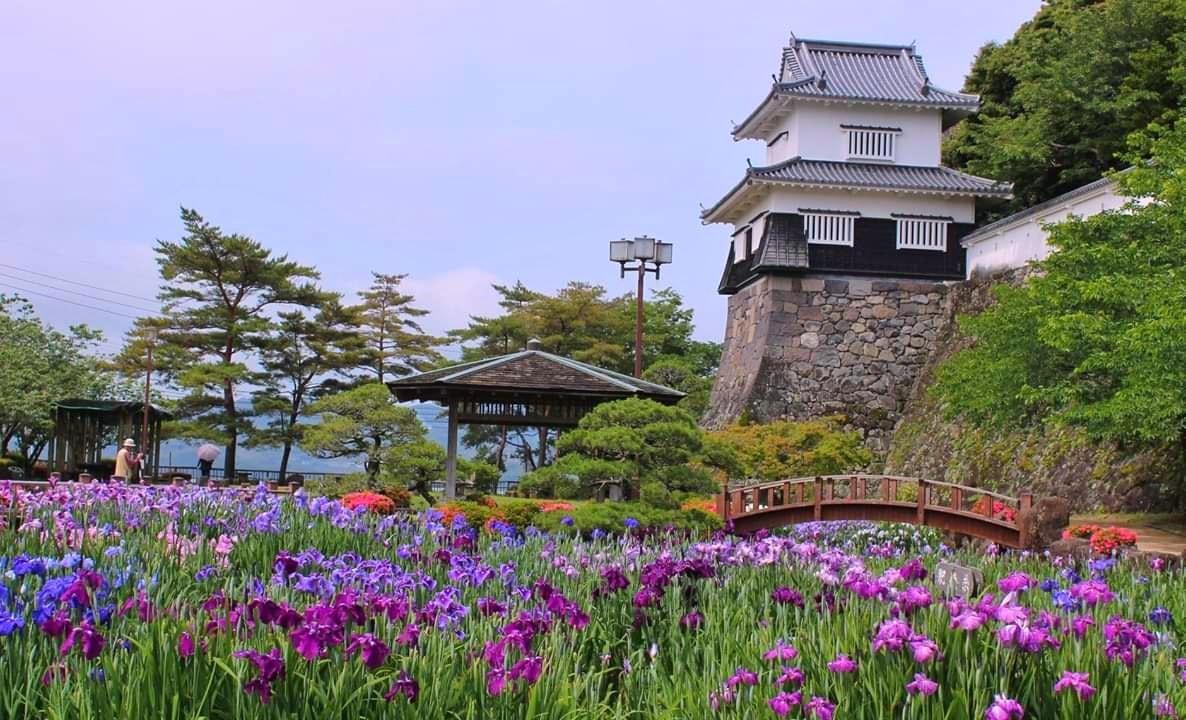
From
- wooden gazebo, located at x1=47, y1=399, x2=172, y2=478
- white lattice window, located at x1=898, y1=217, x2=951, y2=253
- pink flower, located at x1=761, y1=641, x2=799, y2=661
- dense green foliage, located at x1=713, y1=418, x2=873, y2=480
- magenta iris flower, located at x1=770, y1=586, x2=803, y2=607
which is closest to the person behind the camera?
pink flower, located at x1=761, y1=641, x2=799, y2=661

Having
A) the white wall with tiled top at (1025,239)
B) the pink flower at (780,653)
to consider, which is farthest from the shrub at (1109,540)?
the white wall with tiled top at (1025,239)

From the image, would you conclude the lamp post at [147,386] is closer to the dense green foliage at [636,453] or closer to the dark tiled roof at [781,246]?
the dark tiled roof at [781,246]

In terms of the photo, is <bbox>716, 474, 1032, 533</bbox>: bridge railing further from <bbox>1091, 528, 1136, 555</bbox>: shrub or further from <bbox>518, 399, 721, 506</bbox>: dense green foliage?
<bbox>518, 399, 721, 506</bbox>: dense green foliage

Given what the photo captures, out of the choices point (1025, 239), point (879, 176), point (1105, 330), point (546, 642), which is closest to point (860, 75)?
point (879, 176)

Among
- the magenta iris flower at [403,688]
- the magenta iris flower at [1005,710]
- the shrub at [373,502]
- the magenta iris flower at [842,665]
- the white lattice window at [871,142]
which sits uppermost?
the white lattice window at [871,142]

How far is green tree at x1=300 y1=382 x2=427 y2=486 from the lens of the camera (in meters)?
18.0

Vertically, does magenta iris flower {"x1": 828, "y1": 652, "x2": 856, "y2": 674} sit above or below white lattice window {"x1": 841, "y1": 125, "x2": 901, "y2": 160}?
below

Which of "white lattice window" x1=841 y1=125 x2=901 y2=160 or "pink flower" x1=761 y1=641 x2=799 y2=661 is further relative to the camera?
"white lattice window" x1=841 y1=125 x2=901 y2=160

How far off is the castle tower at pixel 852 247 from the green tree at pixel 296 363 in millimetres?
14100

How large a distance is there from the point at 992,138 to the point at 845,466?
11249mm

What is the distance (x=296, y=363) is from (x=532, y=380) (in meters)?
20.3

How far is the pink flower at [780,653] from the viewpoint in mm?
3414

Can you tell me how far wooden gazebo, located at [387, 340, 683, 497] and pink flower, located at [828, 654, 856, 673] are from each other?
13.7 meters

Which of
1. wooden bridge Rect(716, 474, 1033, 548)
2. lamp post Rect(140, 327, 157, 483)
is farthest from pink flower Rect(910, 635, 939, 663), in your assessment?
lamp post Rect(140, 327, 157, 483)
